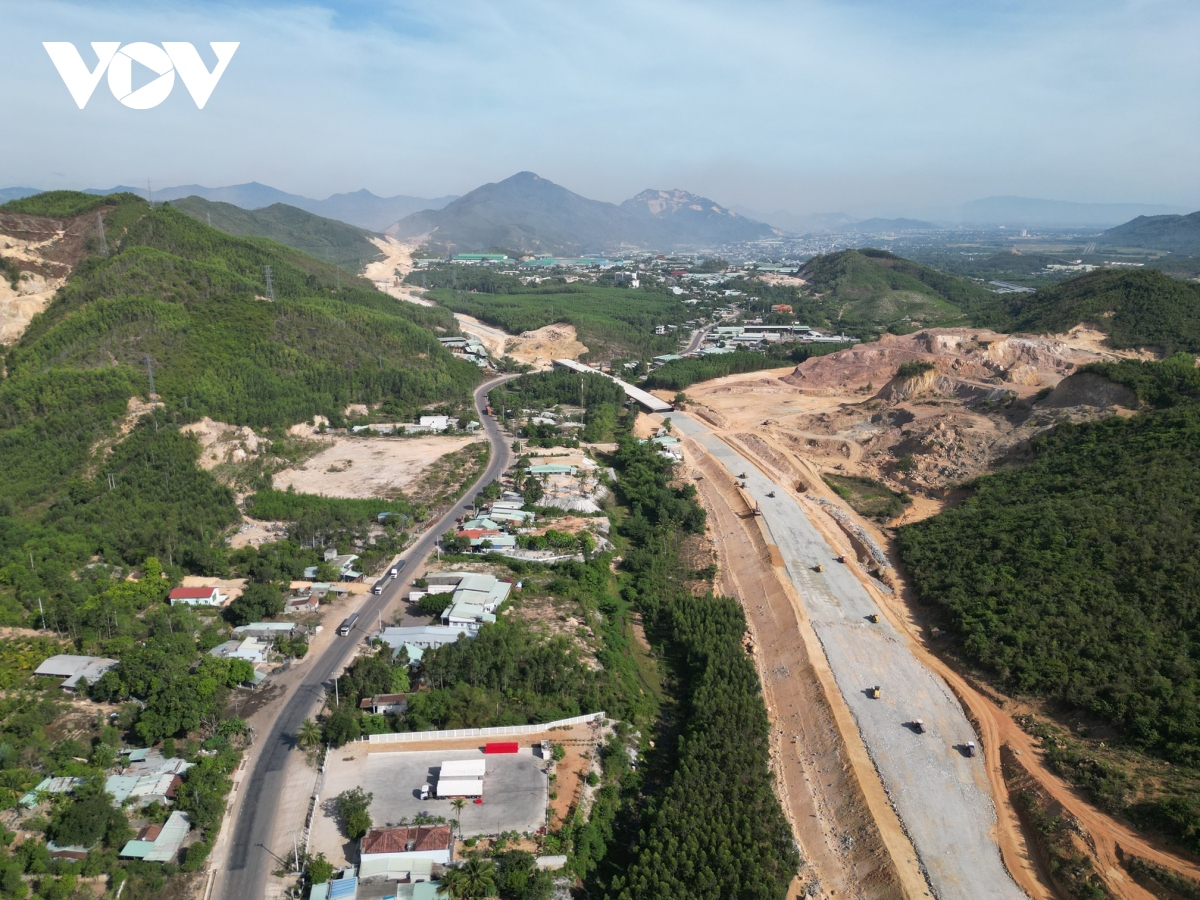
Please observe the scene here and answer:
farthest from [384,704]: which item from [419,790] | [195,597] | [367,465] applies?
[367,465]

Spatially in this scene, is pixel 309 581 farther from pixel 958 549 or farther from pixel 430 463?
pixel 958 549

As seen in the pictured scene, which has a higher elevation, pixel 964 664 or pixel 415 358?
pixel 415 358

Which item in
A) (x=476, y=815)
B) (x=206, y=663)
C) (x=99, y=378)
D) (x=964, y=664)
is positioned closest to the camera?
(x=476, y=815)

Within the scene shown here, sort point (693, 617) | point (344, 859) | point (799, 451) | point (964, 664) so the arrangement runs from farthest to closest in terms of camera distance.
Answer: point (799, 451) < point (693, 617) < point (964, 664) < point (344, 859)

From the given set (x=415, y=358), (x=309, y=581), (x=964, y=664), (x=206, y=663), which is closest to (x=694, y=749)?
(x=964, y=664)

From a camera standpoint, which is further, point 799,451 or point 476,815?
point 799,451

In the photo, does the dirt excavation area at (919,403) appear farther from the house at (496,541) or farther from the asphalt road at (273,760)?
the asphalt road at (273,760)

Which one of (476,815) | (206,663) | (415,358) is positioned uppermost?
(415,358)
